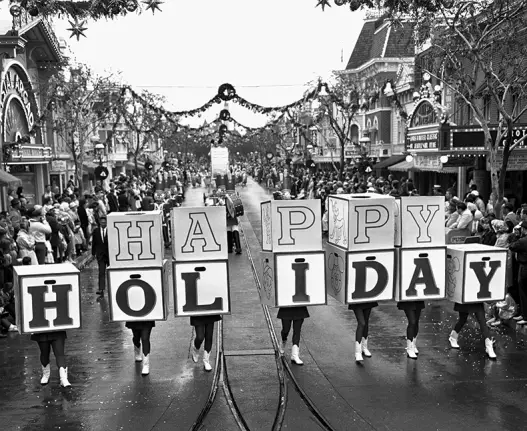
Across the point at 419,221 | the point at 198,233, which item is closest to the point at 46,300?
the point at 198,233

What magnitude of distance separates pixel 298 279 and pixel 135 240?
6.68ft

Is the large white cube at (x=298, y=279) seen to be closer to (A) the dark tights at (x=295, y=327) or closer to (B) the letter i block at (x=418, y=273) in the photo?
(A) the dark tights at (x=295, y=327)

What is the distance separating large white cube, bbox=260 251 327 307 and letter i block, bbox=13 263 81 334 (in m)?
2.37

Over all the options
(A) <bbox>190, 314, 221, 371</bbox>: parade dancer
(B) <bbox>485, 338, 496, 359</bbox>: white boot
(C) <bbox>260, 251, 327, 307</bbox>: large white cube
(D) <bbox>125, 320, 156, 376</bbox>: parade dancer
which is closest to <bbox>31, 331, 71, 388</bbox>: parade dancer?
(D) <bbox>125, 320, 156, 376</bbox>: parade dancer

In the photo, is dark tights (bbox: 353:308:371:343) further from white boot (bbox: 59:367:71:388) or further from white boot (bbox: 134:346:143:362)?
white boot (bbox: 59:367:71:388)

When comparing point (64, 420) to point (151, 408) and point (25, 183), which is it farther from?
point (25, 183)

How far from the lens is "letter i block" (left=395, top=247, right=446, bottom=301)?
793 cm

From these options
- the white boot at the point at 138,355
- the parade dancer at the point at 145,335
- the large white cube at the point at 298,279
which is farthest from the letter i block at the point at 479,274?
the white boot at the point at 138,355

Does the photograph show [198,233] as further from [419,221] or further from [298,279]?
[419,221]

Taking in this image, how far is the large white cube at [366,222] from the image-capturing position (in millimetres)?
7652

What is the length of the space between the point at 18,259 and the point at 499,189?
9627 mm

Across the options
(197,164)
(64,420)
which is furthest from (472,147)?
(197,164)

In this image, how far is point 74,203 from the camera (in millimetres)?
17656

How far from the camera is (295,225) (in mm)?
7750
